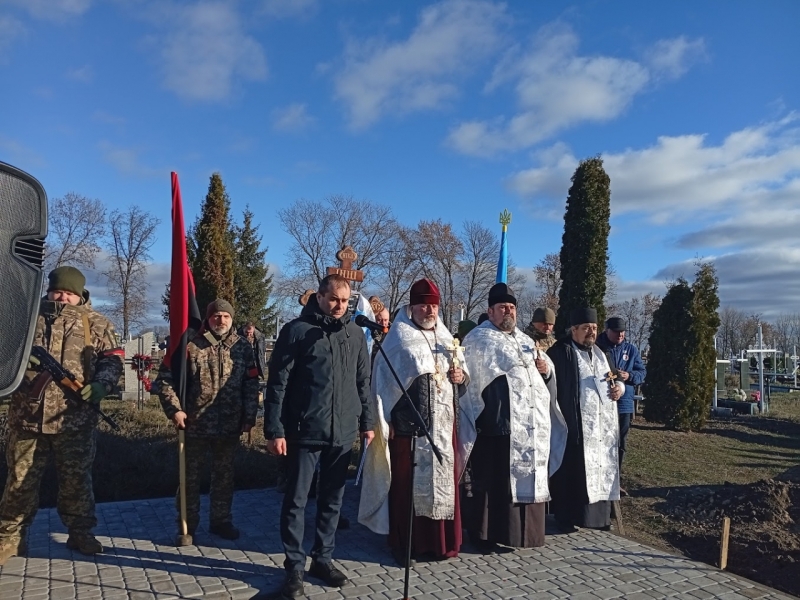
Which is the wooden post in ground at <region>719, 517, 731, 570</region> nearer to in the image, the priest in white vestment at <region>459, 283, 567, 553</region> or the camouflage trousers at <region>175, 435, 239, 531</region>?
the priest in white vestment at <region>459, 283, 567, 553</region>

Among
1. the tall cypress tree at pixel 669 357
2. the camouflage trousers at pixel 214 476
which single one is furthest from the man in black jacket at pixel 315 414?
the tall cypress tree at pixel 669 357

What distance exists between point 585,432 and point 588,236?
8.64 meters

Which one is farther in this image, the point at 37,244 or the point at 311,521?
the point at 311,521

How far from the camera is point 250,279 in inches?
1133

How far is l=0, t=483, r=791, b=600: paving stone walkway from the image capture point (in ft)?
13.7

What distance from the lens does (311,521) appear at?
580 cm

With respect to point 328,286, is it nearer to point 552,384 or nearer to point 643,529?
point 552,384

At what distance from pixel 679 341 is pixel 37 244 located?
1381 cm

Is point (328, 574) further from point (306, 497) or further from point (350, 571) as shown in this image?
point (306, 497)

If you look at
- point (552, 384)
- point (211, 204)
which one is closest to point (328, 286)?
point (552, 384)

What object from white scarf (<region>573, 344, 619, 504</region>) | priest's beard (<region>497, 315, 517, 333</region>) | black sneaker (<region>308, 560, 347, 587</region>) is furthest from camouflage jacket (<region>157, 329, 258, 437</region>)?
white scarf (<region>573, 344, 619, 504</region>)

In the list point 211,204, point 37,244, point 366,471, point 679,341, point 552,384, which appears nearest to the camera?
point 37,244

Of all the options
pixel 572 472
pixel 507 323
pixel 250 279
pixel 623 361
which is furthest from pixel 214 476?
pixel 250 279

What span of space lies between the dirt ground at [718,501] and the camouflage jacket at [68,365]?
15.5 feet
